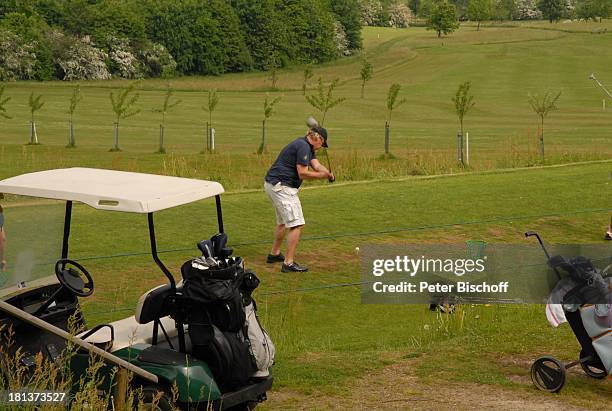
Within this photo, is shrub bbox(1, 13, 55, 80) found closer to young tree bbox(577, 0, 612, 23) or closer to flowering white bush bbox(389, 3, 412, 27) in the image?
flowering white bush bbox(389, 3, 412, 27)

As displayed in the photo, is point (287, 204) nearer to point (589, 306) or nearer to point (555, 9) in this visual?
point (589, 306)

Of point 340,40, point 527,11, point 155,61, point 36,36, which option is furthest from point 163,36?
point 527,11

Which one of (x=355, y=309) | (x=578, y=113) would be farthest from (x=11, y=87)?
(x=355, y=309)

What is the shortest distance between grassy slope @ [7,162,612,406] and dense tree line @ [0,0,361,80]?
74.0 metres

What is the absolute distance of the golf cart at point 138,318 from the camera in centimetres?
685

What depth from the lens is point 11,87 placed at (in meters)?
80.2

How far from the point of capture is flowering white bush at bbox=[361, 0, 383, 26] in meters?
186

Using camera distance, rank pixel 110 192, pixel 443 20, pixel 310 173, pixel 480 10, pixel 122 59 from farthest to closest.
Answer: pixel 480 10, pixel 443 20, pixel 122 59, pixel 310 173, pixel 110 192

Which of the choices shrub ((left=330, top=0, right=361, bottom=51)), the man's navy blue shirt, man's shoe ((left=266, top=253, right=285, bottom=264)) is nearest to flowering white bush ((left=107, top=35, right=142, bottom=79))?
shrub ((left=330, top=0, right=361, bottom=51))

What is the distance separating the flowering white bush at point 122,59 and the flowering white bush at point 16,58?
31.5 feet

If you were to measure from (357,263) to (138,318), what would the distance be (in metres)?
7.90

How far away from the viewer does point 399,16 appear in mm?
193875

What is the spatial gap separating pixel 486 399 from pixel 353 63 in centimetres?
10745

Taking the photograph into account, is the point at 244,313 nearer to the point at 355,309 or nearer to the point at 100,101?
the point at 355,309
